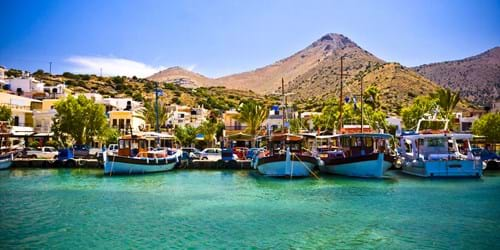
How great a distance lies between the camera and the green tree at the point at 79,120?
4909cm

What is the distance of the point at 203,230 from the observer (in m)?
16.8

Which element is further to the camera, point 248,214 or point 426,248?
point 248,214

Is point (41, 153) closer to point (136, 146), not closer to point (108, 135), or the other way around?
point (108, 135)

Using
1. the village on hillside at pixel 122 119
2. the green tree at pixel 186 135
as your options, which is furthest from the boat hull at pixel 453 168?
the green tree at pixel 186 135

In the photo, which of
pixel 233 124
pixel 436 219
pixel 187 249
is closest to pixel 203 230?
pixel 187 249

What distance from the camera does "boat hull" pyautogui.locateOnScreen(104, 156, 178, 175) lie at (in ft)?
118

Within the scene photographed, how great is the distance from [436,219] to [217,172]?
924 inches

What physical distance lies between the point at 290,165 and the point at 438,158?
37.4 ft

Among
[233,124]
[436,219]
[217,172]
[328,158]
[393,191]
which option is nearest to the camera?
[436,219]

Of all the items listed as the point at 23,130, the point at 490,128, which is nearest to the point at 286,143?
the point at 490,128

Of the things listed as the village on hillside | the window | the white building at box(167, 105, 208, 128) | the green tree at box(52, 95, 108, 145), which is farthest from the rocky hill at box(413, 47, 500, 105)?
the green tree at box(52, 95, 108, 145)

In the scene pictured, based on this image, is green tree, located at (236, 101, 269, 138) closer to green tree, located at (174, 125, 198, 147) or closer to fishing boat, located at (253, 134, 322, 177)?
green tree, located at (174, 125, 198, 147)

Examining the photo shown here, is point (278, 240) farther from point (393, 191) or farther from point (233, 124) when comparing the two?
point (233, 124)

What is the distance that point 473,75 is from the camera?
13062 centimetres
